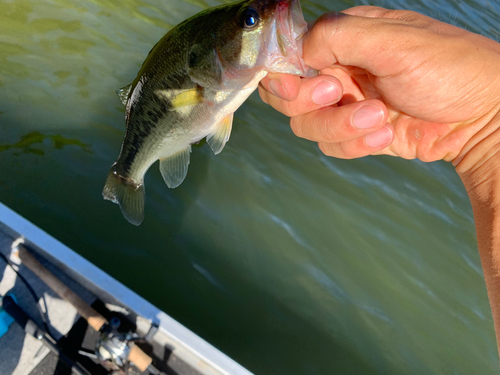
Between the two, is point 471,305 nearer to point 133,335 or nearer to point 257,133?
point 257,133

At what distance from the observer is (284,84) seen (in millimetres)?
1757

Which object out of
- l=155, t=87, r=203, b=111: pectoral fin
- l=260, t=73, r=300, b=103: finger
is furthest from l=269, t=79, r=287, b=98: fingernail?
l=155, t=87, r=203, b=111: pectoral fin

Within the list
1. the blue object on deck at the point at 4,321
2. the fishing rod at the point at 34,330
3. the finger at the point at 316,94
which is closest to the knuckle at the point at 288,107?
the finger at the point at 316,94

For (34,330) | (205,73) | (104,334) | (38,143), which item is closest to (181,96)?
(205,73)

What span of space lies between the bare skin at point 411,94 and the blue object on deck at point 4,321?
6.71ft

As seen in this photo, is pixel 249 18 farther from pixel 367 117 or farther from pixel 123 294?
pixel 123 294

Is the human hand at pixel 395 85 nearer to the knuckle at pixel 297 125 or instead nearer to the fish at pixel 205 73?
the knuckle at pixel 297 125

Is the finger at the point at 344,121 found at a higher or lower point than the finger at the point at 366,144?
higher

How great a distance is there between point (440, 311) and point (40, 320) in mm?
3413

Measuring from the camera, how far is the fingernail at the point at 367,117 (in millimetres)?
1870

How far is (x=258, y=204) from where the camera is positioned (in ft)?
12.3

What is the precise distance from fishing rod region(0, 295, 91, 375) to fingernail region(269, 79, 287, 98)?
191cm

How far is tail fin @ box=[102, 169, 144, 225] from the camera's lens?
2.26m

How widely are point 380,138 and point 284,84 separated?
0.70m
